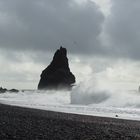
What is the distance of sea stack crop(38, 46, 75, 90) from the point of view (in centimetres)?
11119

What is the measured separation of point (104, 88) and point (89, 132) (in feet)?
136

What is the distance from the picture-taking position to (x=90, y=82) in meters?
67.1

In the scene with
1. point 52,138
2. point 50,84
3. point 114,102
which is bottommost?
point 52,138

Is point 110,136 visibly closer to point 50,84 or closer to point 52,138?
point 52,138

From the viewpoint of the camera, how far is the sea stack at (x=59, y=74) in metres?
111

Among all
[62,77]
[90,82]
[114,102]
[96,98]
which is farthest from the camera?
[62,77]

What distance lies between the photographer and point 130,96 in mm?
52000

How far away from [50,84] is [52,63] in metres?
5.85

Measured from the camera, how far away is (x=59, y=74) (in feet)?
369

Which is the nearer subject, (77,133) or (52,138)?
(52,138)

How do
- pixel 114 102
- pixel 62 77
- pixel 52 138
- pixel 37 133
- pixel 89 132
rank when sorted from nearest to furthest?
pixel 52 138
pixel 37 133
pixel 89 132
pixel 114 102
pixel 62 77

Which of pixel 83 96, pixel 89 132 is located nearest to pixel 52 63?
pixel 83 96

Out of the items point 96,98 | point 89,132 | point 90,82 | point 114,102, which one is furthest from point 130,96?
point 89,132

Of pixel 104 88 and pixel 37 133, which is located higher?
pixel 104 88
